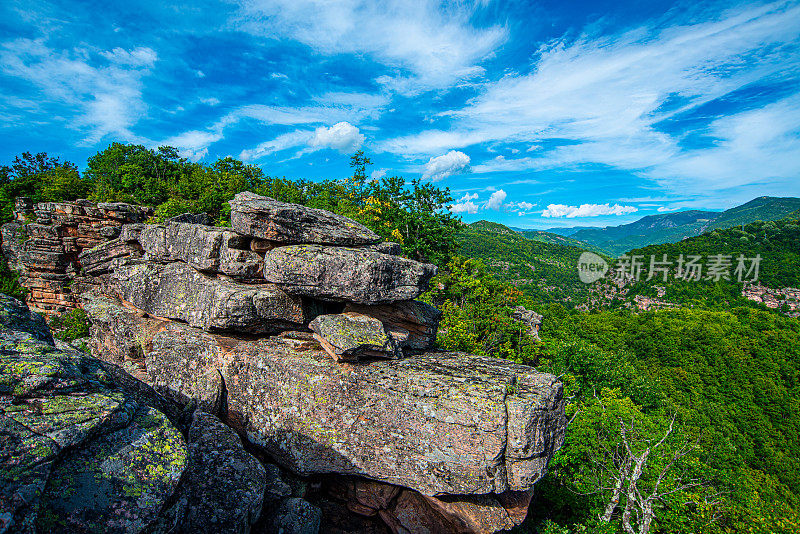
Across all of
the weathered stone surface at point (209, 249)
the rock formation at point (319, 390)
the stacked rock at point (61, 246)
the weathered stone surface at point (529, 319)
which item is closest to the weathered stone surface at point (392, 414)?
the rock formation at point (319, 390)

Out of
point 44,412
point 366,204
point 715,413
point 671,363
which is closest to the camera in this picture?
point 44,412

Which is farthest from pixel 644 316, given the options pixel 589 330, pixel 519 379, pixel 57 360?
pixel 57 360

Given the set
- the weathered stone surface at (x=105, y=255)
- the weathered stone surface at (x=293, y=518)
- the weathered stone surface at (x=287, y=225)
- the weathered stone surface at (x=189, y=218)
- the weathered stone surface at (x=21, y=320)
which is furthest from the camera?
the weathered stone surface at (x=105, y=255)

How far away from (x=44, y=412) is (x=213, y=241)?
8.72m

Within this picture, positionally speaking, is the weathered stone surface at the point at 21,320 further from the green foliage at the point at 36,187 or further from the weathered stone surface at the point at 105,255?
the green foliage at the point at 36,187

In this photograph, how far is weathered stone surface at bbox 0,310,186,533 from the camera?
496 cm

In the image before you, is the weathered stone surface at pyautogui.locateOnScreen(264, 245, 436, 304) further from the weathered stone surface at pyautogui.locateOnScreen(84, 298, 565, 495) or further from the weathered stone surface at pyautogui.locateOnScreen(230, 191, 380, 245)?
the weathered stone surface at pyautogui.locateOnScreen(84, 298, 565, 495)

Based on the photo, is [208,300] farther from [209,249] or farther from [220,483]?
[220,483]

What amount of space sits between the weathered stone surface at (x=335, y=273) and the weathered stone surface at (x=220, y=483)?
208 inches

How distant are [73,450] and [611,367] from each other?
47.6 metres

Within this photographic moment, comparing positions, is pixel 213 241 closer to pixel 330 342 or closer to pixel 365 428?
pixel 330 342

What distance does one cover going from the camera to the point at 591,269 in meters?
151

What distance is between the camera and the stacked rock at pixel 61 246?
818 inches

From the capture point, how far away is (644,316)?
80438 millimetres
